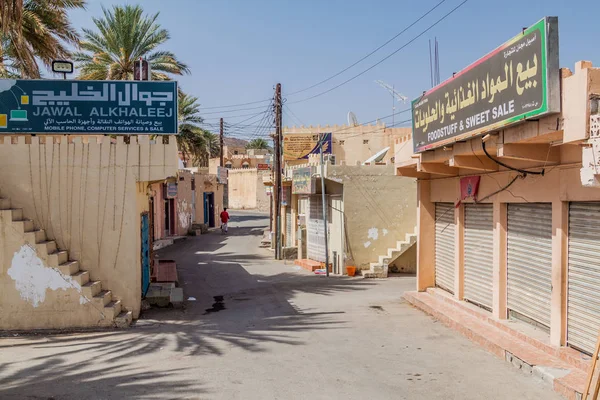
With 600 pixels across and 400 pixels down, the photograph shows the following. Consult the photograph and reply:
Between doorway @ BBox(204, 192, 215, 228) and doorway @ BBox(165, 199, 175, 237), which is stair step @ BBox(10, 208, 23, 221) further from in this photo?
doorway @ BBox(204, 192, 215, 228)

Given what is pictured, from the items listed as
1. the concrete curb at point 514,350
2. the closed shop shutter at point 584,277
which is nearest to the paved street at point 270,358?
the concrete curb at point 514,350

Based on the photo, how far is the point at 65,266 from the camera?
1104 centimetres

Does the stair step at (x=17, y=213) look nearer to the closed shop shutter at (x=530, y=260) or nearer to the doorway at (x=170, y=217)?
the closed shop shutter at (x=530, y=260)

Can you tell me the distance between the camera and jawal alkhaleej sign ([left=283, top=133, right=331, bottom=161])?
42719 mm

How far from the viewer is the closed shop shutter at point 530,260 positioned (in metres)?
8.70

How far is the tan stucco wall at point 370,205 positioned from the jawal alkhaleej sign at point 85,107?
29.2ft

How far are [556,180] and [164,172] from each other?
7.75 m

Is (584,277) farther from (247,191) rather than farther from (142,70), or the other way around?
(247,191)

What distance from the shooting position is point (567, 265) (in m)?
7.97

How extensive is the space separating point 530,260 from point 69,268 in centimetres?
869

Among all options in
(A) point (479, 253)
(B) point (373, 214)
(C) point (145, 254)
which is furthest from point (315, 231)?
(A) point (479, 253)

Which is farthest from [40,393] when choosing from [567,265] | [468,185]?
[468,185]

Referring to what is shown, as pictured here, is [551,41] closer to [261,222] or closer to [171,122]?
[171,122]

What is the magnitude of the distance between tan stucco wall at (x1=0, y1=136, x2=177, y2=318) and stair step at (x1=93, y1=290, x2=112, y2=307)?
206 millimetres
